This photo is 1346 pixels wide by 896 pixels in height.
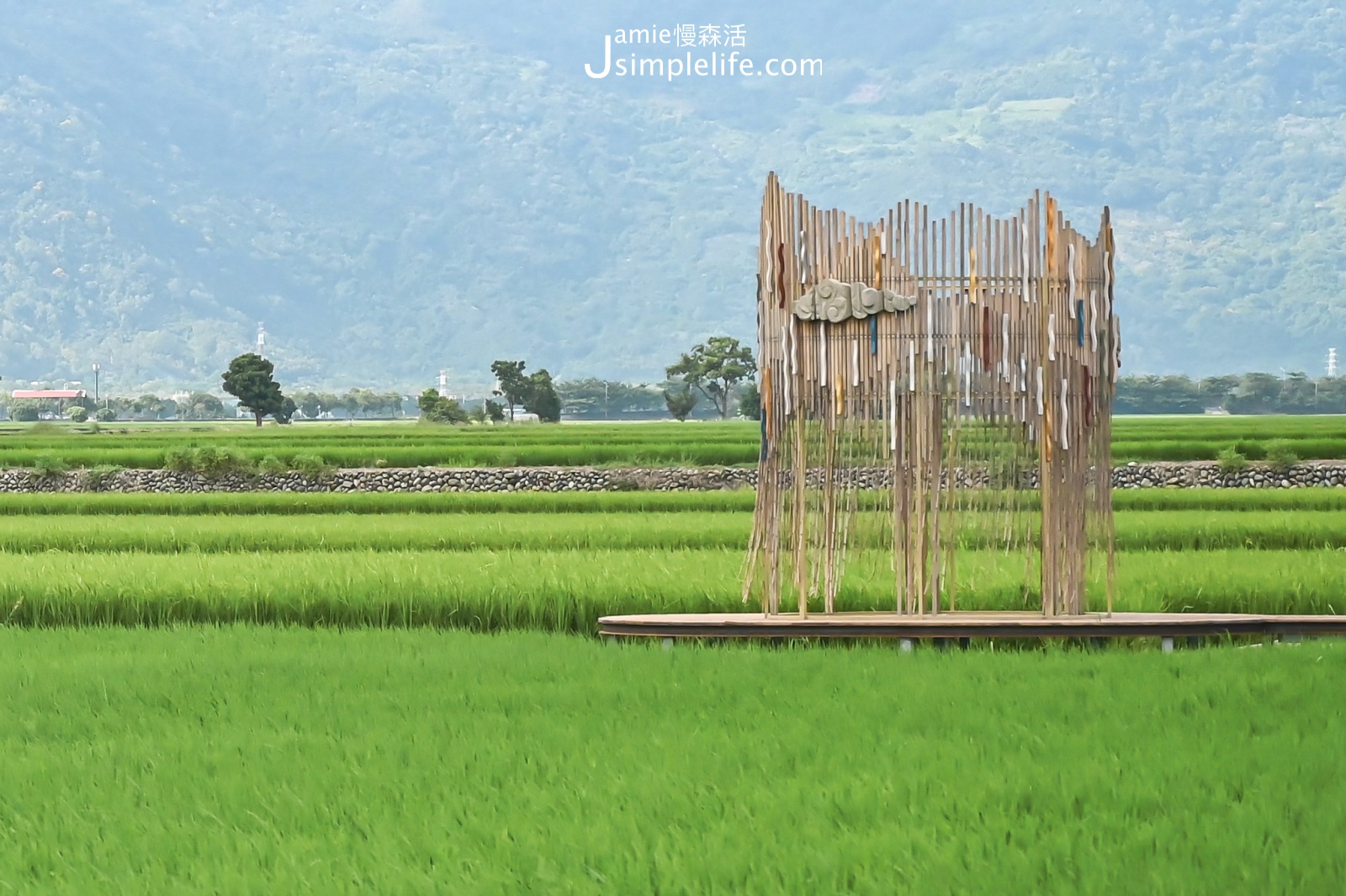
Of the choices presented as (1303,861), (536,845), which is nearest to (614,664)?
(536,845)

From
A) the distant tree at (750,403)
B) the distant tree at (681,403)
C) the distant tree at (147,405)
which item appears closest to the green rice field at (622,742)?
the distant tree at (750,403)

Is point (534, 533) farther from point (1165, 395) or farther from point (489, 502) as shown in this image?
point (1165, 395)

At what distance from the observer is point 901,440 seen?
7445 millimetres

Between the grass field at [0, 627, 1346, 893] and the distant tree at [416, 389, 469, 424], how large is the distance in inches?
2485

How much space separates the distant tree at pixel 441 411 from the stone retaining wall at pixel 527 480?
3921cm

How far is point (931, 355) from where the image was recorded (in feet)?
24.4

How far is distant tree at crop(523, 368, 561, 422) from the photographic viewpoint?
257 feet

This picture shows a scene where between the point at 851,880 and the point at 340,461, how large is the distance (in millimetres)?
28106

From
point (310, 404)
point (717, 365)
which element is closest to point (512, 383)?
point (717, 365)

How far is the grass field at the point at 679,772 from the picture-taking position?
146 inches

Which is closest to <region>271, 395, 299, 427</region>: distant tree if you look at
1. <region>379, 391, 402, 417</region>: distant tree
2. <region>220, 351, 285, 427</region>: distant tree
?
<region>220, 351, 285, 427</region>: distant tree

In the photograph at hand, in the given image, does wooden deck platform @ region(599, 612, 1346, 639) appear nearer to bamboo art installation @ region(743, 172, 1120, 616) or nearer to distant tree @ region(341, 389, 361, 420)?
bamboo art installation @ region(743, 172, 1120, 616)

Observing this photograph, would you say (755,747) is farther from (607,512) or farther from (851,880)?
(607,512)

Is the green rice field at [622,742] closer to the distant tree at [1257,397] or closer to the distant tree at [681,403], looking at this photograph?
the distant tree at [681,403]
